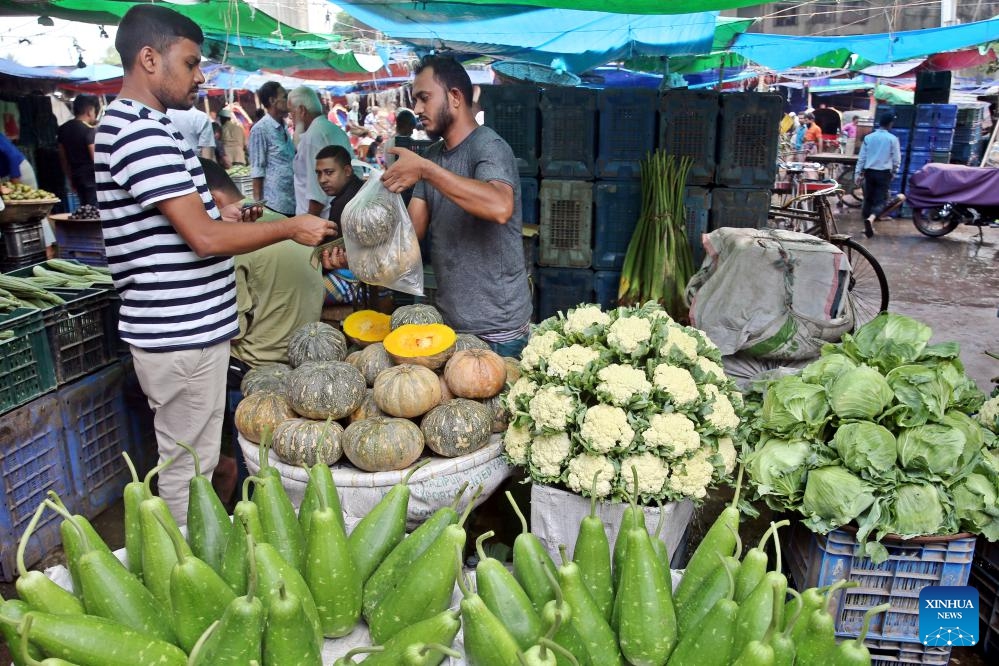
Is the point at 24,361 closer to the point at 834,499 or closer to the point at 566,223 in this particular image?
the point at 834,499

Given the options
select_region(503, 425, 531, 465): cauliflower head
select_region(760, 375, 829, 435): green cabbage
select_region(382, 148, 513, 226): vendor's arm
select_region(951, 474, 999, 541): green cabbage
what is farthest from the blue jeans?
select_region(951, 474, 999, 541): green cabbage

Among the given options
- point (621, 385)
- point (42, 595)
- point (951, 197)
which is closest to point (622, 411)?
point (621, 385)

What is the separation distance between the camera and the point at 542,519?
8.77ft

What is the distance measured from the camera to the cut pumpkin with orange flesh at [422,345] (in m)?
2.99

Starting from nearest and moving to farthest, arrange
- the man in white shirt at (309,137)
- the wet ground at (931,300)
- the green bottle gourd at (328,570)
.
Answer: the green bottle gourd at (328,570), the wet ground at (931,300), the man in white shirt at (309,137)

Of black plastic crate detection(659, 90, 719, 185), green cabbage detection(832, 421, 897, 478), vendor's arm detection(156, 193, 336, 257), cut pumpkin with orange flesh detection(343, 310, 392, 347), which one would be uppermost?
black plastic crate detection(659, 90, 719, 185)

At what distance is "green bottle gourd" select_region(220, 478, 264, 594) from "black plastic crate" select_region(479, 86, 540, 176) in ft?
15.2

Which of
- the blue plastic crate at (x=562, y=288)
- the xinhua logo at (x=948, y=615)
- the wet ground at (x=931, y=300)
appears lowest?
the wet ground at (x=931, y=300)

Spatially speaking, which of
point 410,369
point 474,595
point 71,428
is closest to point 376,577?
point 474,595

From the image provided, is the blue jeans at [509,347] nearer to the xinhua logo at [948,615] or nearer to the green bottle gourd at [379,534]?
the green bottle gourd at [379,534]

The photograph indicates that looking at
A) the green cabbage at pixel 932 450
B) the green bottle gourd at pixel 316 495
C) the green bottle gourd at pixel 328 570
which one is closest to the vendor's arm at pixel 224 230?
the green bottle gourd at pixel 316 495

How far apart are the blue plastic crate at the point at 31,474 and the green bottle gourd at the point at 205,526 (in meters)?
1.92

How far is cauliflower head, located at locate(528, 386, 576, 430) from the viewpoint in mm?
2527

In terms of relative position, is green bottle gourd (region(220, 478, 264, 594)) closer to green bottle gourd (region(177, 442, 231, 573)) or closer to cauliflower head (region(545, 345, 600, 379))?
green bottle gourd (region(177, 442, 231, 573))
